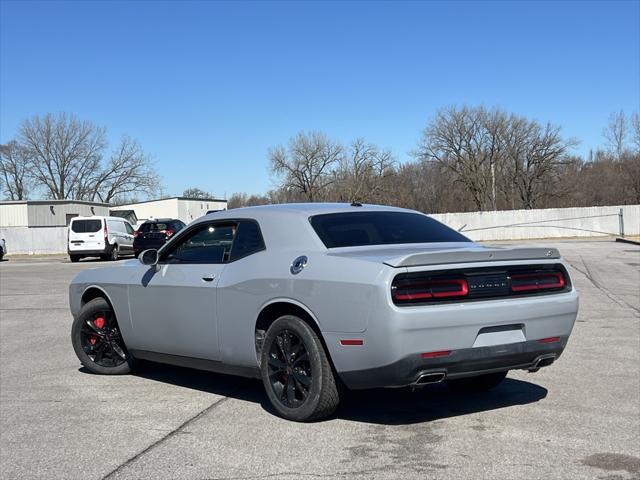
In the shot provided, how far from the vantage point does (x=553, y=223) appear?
4725 centimetres

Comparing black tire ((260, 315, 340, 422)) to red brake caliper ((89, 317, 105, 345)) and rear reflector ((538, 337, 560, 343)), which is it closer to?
rear reflector ((538, 337, 560, 343))

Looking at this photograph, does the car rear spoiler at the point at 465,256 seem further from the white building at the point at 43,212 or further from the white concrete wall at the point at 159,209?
the white concrete wall at the point at 159,209

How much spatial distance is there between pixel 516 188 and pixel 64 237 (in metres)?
43.7

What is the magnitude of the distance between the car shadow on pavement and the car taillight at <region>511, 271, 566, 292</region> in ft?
3.41

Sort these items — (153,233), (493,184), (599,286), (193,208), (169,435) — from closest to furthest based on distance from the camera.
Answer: (169,435) → (599,286) → (153,233) → (493,184) → (193,208)

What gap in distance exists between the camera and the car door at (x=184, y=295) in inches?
226

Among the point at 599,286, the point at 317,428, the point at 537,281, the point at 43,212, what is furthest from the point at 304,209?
the point at 43,212

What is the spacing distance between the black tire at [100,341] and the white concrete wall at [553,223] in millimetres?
41006

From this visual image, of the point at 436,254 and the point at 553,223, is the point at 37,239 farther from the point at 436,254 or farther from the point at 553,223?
the point at 436,254

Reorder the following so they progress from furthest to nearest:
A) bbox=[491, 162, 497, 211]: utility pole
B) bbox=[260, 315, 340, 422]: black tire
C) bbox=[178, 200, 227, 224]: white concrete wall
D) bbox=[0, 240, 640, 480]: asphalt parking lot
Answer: bbox=[491, 162, 497, 211]: utility pole < bbox=[178, 200, 227, 224]: white concrete wall < bbox=[260, 315, 340, 422]: black tire < bbox=[0, 240, 640, 480]: asphalt parking lot

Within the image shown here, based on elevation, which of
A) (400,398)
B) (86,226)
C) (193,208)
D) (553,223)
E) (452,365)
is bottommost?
(400,398)

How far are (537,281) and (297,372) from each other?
181 centimetres

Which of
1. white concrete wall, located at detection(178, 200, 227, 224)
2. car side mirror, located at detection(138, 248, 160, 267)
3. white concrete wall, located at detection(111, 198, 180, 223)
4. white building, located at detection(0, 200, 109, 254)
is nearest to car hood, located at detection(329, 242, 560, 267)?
car side mirror, located at detection(138, 248, 160, 267)

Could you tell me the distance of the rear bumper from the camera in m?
4.48
